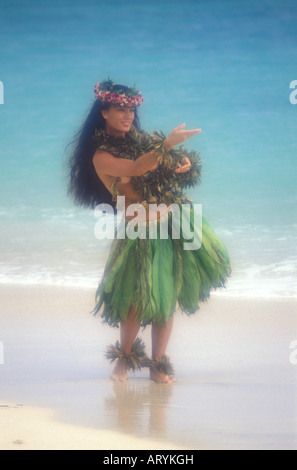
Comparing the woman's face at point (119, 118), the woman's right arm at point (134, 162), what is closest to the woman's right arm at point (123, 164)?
the woman's right arm at point (134, 162)

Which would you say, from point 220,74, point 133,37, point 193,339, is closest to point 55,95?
point 133,37

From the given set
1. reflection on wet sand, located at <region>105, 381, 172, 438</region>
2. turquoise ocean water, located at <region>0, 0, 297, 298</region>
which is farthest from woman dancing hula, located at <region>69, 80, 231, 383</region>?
turquoise ocean water, located at <region>0, 0, 297, 298</region>

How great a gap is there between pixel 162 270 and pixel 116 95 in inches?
25.9

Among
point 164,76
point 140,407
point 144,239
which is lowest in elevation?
point 140,407

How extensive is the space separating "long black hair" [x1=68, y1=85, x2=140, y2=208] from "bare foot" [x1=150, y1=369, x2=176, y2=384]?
24.8 inches

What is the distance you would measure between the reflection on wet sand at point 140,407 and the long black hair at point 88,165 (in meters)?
0.69

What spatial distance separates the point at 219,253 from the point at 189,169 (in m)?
0.32

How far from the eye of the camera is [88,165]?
341cm

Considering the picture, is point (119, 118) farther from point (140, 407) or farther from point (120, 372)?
point (140, 407)

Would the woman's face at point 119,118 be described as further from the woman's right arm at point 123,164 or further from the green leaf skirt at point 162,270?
the green leaf skirt at point 162,270

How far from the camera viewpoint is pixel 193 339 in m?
4.09

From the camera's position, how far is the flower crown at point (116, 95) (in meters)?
3.34

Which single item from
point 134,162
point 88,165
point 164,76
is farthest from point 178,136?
point 164,76

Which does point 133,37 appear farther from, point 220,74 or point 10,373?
point 10,373
